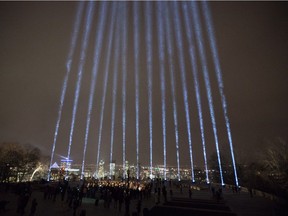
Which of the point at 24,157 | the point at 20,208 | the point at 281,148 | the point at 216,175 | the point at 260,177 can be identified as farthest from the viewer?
the point at 216,175

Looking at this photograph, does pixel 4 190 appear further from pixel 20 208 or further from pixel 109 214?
pixel 109 214

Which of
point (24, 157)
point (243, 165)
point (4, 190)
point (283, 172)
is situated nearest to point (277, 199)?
point (283, 172)

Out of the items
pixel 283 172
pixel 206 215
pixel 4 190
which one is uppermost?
A: pixel 283 172

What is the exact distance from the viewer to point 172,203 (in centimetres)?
2262

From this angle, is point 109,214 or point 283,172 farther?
point 283,172

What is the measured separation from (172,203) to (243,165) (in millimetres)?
49185

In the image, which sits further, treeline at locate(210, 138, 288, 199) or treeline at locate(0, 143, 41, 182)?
treeline at locate(0, 143, 41, 182)

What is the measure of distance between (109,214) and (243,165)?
57.9 m

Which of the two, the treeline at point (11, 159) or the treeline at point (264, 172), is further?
A: the treeline at point (11, 159)

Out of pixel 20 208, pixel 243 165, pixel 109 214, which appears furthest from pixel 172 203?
pixel 243 165

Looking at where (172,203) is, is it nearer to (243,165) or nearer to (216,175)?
(243,165)

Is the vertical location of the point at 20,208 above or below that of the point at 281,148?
below

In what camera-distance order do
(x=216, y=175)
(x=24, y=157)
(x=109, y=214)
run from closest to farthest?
(x=109, y=214) → (x=24, y=157) → (x=216, y=175)

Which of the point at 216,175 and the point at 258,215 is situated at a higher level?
the point at 216,175
